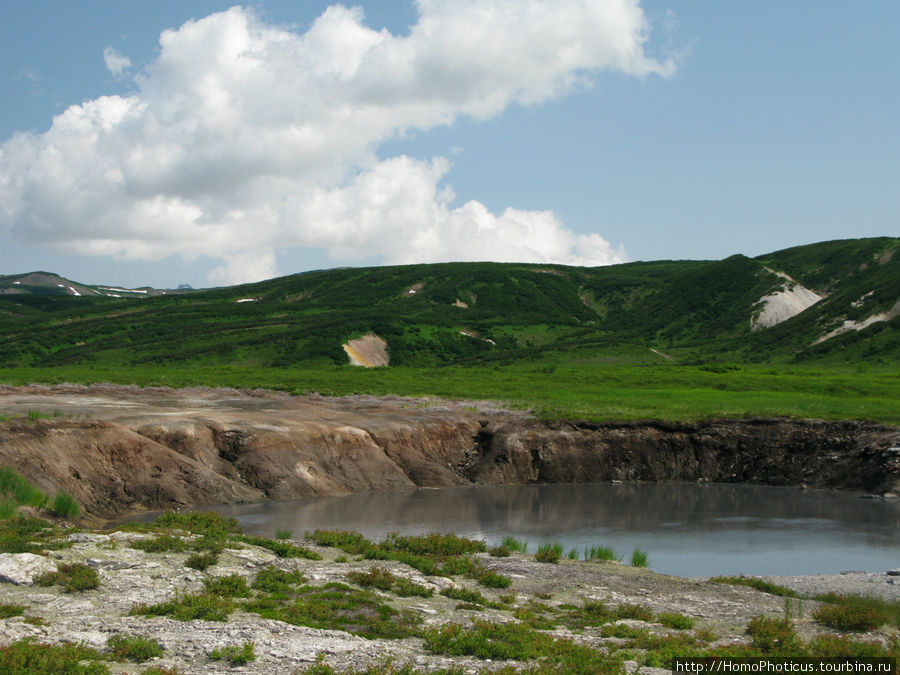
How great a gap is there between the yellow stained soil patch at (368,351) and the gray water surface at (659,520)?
2732 inches

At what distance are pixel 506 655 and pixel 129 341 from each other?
126462mm

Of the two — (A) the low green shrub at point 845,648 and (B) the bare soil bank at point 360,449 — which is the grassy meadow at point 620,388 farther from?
(A) the low green shrub at point 845,648

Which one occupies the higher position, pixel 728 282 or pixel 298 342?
pixel 728 282

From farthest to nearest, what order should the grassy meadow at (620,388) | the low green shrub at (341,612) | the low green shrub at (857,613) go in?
the grassy meadow at (620,388) → the low green shrub at (857,613) → the low green shrub at (341,612)

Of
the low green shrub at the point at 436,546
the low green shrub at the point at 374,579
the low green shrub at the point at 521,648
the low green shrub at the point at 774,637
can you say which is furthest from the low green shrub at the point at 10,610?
the low green shrub at the point at 774,637

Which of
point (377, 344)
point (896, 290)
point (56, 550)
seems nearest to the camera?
point (56, 550)

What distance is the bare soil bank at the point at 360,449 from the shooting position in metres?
33.6

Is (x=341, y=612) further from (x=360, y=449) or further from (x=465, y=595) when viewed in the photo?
(x=360, y=449)

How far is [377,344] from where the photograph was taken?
120062mm

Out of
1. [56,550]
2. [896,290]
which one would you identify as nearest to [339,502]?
[56,550]

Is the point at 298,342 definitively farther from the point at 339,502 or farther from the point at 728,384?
the point at 339,502

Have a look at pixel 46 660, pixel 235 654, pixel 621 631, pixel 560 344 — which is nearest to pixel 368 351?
pixel 560 344

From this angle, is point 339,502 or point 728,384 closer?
point 339,502

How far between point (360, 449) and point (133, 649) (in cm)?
3035
